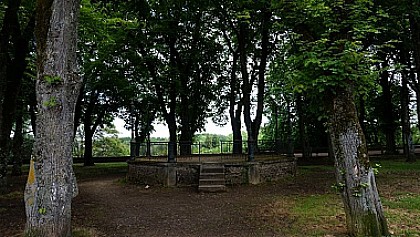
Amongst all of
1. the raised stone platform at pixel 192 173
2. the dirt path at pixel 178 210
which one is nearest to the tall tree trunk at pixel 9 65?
the dirt path at pixel 178 210

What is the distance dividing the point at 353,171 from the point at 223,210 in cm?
363

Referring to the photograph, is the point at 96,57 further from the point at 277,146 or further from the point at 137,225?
the point at 137,225

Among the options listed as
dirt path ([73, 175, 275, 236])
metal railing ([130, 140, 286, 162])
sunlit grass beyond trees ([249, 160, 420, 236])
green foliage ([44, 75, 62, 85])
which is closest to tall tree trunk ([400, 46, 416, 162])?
metal railing ([130, 140, 286, 162])

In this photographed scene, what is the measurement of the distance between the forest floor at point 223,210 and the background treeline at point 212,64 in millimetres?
2327

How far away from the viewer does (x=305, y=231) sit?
6.00 meters

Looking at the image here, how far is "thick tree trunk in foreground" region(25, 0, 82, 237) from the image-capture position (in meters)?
4.69

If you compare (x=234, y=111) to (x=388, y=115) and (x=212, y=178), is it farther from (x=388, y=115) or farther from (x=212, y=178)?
(x=388, y=115)

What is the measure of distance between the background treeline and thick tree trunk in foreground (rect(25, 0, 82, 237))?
5.91 ft

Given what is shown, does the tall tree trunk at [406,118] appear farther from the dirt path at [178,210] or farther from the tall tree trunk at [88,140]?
the tall tree trunk at [88,140]

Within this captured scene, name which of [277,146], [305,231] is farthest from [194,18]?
[305,231]

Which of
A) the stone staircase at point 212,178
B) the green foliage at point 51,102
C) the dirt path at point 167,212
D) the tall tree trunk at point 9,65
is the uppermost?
the tall tree trunk at point 9,65

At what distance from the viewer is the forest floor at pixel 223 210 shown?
6.20 metres

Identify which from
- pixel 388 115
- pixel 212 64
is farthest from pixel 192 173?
pixel 388 115

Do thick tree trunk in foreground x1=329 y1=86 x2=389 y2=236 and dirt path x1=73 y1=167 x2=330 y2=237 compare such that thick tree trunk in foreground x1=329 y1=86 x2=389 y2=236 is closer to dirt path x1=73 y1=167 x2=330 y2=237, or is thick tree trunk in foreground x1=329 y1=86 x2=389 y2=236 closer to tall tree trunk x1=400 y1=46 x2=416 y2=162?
dirt path x1=73 y1=167 x2=330 y2=237
